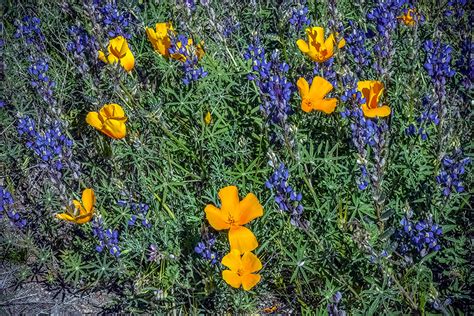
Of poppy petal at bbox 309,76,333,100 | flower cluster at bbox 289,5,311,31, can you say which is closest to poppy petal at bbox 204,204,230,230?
poppy petal at bbox 309,76,333,100

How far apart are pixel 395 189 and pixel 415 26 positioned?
3.12 feet

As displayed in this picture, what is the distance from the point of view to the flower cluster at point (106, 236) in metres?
2.84

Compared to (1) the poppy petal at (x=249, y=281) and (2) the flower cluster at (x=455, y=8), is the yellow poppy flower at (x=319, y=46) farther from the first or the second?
Result: (1) the poppy petal at (x=249, y=281)

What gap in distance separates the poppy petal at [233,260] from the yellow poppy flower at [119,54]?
1198mm

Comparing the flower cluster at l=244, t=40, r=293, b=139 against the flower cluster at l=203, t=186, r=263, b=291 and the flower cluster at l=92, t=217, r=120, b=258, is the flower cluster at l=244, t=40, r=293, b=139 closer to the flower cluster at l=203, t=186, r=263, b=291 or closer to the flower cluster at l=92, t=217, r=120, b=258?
the flower cluster at l=203, t=186, r=263, b=291

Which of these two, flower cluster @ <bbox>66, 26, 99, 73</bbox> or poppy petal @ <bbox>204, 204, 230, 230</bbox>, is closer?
poppy petal @ <bbox>204, 204, 230, 230</bbox>

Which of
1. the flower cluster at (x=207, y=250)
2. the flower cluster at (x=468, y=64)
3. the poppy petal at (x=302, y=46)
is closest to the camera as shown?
the flower cluster at (x=207, y=250)

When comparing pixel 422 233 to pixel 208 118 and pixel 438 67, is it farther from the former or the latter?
pixel 208 118

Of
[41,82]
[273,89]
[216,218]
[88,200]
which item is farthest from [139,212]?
[41,82]

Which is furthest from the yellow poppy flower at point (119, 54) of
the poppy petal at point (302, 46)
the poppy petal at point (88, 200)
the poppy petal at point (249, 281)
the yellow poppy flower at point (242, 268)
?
the poppy petal at point (249, 281)

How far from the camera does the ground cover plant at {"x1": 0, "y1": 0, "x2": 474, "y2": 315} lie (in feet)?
8.37

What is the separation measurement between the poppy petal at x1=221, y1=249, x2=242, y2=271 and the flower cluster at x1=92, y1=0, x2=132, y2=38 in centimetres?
191

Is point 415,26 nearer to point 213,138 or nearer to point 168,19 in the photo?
point 213,138

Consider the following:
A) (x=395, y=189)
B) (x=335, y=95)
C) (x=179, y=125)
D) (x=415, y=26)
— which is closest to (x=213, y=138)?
(x=179, y=125)
